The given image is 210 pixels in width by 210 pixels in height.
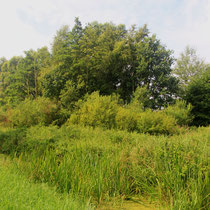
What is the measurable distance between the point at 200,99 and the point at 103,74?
1433 centimetres

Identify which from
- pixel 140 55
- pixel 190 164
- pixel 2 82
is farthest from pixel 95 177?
pixel 2 82

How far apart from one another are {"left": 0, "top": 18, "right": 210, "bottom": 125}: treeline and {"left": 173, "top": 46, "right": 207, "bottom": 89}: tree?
8345 millimetres

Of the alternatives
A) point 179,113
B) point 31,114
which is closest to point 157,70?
point 179,113

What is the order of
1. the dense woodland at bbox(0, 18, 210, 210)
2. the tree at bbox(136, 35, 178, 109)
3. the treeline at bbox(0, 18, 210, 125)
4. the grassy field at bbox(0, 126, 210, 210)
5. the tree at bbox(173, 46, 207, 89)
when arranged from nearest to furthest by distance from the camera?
1. the grassy field at bbox(0, 126, 210, 210)
2. the dense woodland at bbox(0, 18, 210, 210)
3. the treeline at bbox(0, 18, 210, 125)
4. the tree at bbox(136, 35, 178, 109)
5. the tree at bbox(173, 46, 207, 89)

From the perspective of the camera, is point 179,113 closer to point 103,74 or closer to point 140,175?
point 103,74

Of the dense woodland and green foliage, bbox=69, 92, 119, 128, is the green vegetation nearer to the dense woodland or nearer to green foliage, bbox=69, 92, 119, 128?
the dense woodland

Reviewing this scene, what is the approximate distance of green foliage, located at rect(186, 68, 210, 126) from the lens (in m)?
24.0

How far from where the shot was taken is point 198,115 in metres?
23.9

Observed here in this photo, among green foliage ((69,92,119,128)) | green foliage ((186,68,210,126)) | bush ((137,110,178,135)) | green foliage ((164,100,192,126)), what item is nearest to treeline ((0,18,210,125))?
green foliage ((186,68,210,126))

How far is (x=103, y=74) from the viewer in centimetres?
2633

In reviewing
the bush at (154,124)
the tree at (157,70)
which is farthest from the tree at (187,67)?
the bush at (154,124)

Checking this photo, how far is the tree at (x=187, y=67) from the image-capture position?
3397cm

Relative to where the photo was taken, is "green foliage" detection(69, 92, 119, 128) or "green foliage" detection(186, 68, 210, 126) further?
"green foliage" detection(186, 68, 210, 126)

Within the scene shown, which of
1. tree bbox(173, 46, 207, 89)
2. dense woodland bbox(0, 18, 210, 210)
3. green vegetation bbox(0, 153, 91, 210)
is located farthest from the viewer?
tree bbox(173, 46, 207, 89)
